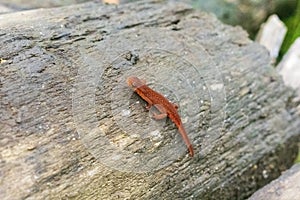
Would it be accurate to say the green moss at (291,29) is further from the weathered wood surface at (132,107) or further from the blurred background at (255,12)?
the weathered wood surface at (132,107)

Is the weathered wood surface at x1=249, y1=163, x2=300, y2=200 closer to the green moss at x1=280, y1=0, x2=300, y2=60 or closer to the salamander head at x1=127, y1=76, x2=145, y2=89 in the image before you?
the salamander head at x1=127, y1=76, x2=145, y2=89

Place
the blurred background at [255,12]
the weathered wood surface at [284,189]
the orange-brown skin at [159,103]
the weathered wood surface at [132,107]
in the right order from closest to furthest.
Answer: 1. the weathered wood surface at [132,107]
2. the orange-brown skin at [159,103]
3. the weathered wood surface at [284,189]
4. the blurred background at [255,12]

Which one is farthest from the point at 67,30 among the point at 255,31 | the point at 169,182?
the point at 255,31

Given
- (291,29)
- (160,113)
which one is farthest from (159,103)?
(291,29)

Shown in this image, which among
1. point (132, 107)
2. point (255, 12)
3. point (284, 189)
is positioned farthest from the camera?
point (255, 12)

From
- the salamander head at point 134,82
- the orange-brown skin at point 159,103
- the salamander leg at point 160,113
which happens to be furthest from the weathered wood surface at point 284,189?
the salamander head at point 134,82

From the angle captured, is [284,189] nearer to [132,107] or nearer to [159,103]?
[159,103]

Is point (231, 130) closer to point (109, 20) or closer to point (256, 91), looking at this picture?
point (256, 91)
